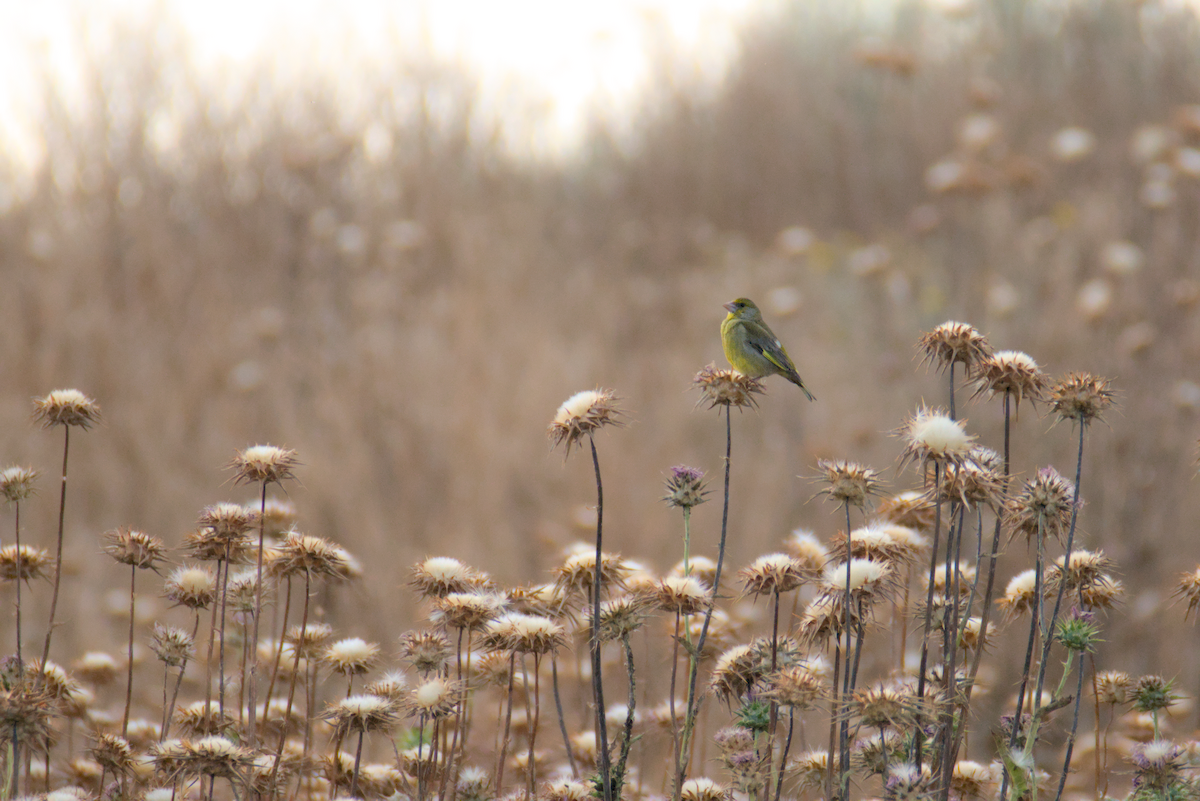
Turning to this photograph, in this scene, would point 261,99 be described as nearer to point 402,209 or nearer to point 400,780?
point 402,209

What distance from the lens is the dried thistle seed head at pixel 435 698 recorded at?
6.33 feet

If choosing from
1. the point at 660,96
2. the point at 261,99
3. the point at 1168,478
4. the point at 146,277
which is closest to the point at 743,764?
the point at 1168,478

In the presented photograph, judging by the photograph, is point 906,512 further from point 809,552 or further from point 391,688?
point 391,688

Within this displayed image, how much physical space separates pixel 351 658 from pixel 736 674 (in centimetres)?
87

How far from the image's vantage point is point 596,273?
1110cm

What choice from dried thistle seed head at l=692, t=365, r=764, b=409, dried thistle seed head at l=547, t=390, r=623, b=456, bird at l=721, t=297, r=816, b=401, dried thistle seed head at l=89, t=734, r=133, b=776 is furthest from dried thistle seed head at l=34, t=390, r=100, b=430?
bird at l=721, t=297, r=816, b=401

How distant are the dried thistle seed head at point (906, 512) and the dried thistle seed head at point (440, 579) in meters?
1.01

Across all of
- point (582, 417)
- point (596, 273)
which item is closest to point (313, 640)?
Result: point (582, 417)

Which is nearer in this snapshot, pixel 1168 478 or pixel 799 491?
pixel 1168 478

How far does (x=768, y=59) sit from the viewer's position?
13547 mm

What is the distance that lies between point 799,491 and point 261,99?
7531 mm

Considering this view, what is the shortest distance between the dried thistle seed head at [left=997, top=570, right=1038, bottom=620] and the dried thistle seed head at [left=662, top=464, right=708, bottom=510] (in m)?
0.72

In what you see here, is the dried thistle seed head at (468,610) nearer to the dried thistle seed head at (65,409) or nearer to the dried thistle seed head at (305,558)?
the dried thistle seed head at (305,558)

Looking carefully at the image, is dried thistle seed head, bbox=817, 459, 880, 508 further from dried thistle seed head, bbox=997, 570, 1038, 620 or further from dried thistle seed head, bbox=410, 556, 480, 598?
dried thistle seed head, bbox=410, 556, 480, 598
